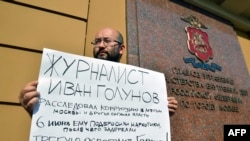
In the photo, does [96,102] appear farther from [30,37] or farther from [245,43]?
[245,43]

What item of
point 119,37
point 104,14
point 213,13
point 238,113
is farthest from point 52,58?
point 213,13

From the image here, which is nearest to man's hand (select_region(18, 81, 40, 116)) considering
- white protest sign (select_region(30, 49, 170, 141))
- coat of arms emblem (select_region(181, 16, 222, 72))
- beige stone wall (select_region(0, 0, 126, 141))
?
white protest sign (select_region(30, 49, 170, 141))

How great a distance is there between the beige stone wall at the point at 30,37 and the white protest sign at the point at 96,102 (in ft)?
2.16

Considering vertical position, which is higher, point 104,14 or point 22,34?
point 104,14

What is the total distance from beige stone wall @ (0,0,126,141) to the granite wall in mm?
274

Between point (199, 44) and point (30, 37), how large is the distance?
1.91 meters

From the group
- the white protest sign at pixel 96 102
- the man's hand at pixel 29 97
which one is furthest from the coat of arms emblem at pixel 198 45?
the man's hand at pixel 29 97

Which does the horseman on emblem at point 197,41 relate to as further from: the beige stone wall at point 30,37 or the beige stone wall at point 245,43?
the beige stone wall at point 245,43

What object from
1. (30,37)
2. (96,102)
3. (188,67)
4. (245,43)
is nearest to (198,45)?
(188,67)

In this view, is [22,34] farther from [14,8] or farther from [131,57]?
[131,57]

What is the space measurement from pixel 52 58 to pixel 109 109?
0.35m

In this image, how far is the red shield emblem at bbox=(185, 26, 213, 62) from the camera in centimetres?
264

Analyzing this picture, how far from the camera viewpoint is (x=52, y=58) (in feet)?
3.43

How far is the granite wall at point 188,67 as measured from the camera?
211 cm
